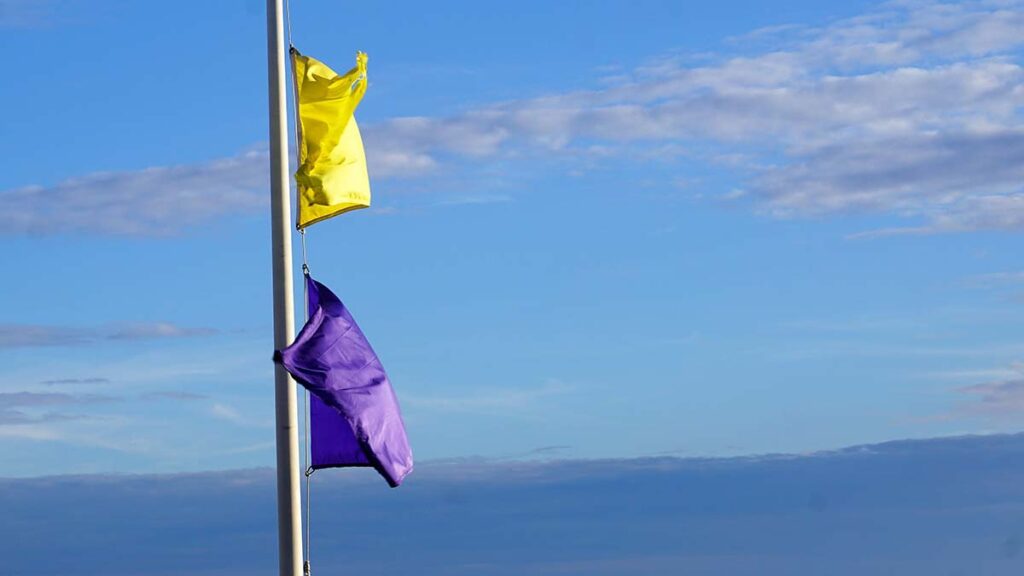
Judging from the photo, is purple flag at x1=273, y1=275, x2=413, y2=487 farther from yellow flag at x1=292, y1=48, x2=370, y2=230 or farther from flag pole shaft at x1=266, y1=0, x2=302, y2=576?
yellow flag at x1=292, y1=48, x2=370, y2=230

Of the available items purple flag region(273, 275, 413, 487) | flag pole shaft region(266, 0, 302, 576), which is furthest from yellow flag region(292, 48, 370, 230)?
purple flag region(273, 275, 413, 487)

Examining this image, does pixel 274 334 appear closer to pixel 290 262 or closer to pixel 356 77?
pixel 290 262

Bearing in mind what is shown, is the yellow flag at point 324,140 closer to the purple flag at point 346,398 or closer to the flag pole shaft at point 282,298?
the flag pole shaft at point 282,298

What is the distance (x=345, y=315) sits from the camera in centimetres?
2086

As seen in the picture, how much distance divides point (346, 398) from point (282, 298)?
4.98 feet

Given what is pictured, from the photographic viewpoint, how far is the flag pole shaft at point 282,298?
19469 millimetres

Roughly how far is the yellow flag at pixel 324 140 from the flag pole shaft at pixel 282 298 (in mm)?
306

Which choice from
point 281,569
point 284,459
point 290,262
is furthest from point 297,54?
point 281,569

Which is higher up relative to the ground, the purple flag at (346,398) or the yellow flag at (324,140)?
the yellow flag at (324,140)

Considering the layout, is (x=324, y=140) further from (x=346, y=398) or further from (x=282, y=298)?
(x=346, y=398)

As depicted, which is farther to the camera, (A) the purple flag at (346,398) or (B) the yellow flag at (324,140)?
(B) the yellow flag at (324,140)

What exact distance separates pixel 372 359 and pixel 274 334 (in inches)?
62.0

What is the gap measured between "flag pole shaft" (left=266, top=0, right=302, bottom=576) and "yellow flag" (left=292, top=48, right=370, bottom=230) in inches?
12.0

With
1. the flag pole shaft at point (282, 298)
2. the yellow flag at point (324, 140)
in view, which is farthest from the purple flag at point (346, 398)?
the yellow flag at point (324, 140)
